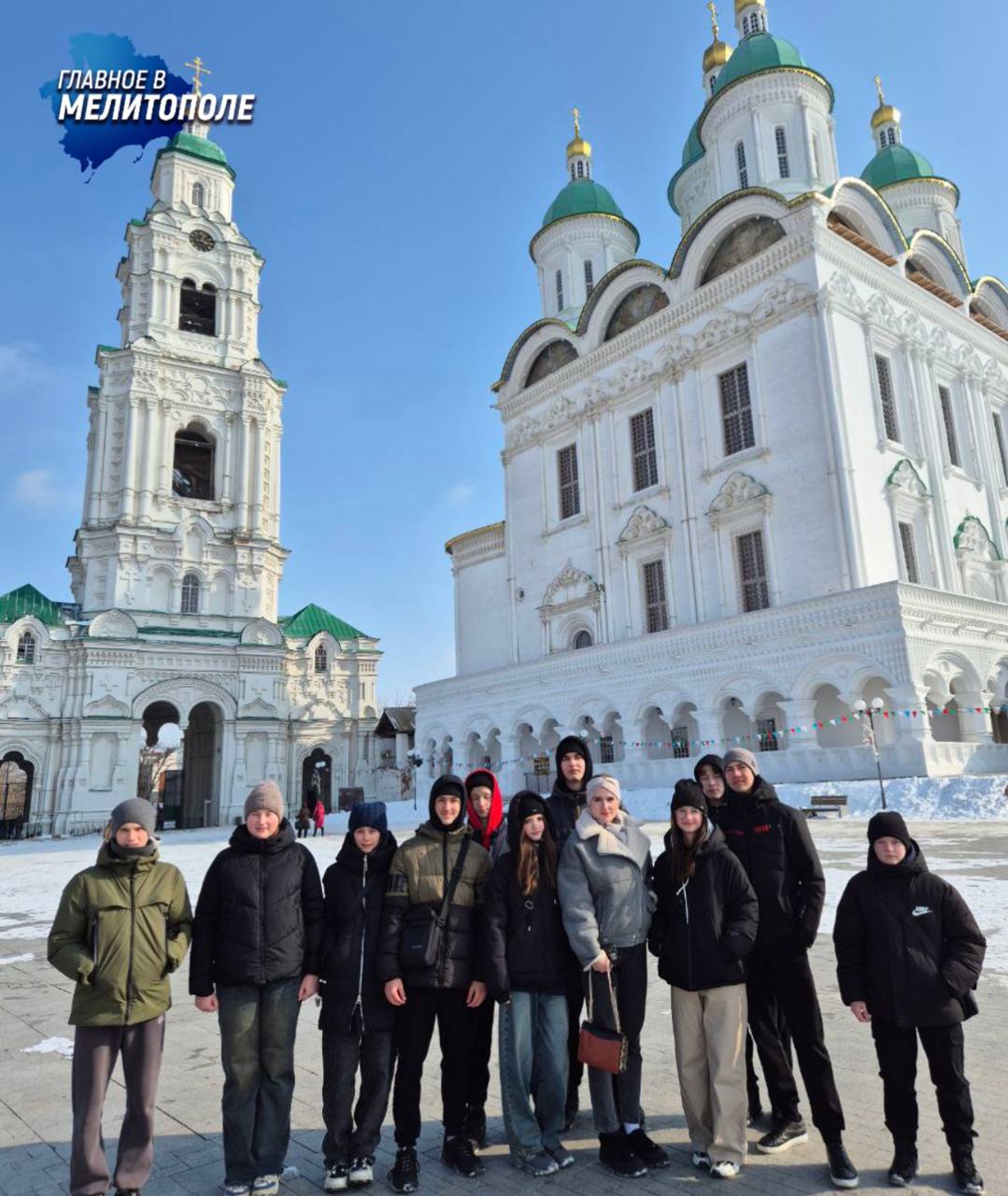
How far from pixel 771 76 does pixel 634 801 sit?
1078 inches

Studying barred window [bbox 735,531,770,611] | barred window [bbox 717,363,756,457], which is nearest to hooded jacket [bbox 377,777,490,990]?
barred window [bbox 735,531,770,611]

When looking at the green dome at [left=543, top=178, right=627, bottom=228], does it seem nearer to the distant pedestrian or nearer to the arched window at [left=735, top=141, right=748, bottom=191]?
the arched window at [left=735, top=141, right=748, bottom=191]

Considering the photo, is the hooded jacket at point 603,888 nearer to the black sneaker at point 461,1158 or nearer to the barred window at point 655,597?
the black sneaker at point 461,1158

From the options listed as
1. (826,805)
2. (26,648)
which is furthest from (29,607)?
(826,805)

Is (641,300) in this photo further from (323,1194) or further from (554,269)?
(323,1194)

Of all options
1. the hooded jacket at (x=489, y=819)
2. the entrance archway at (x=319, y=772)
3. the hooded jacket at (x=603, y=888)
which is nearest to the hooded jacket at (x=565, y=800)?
the hooded jacket at (x=603, y=888)

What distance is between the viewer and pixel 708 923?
4227 millimetres

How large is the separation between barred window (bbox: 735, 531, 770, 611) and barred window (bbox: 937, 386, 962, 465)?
7.81 meters

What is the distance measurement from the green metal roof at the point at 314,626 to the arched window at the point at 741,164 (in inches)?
1007

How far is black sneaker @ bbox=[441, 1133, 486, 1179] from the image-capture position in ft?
13.4

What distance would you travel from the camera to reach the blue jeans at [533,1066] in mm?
4230

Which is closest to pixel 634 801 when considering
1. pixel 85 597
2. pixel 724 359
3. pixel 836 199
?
pixel 724 359

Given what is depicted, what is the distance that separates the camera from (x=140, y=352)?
38.3m

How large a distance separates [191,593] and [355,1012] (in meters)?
36.7
